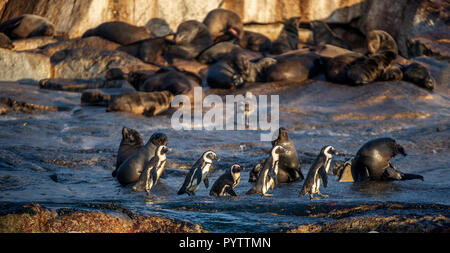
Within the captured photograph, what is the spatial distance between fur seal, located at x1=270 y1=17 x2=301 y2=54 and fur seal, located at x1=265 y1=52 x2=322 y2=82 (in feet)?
11.4

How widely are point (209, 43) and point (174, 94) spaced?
5376mm

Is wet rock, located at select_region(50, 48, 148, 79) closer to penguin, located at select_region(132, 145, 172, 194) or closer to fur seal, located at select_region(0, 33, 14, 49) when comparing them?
fur seal, located at select_region(0, 33, 14, 49)

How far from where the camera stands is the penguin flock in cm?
671

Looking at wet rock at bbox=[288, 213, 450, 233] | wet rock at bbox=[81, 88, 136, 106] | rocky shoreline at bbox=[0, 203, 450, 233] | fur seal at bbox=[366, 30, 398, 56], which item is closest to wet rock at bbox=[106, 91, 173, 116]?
wet rock at bbox=[81, 88, 136, 106]

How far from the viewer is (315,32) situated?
22.2m

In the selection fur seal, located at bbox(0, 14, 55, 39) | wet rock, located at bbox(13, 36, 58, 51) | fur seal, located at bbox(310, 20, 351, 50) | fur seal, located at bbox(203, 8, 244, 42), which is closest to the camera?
wet rock, located at bbox(13, 36, 58, 51)

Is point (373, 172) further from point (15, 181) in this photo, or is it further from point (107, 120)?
point (107, 120)

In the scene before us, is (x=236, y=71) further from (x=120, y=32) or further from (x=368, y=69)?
(x=120, y=32)

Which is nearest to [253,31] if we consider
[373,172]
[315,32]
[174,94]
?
[315,32]

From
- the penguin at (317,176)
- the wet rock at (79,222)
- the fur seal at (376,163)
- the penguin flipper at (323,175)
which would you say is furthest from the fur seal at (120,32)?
the wet rock at (79,222)

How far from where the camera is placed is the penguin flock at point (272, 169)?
6715mm

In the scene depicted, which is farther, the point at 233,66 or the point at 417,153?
the point at 233,66

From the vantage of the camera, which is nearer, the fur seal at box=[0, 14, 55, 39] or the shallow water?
the shallow water
